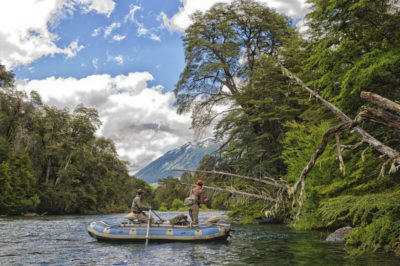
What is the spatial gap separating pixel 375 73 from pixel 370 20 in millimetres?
1614

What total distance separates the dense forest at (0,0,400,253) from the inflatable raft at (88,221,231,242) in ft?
8.36

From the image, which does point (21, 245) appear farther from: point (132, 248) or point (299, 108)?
point (299, 108)

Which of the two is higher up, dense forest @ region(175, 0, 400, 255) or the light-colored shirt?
dense forest @ region(175, 0, 400, 255)

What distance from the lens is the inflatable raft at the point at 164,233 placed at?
1319cm

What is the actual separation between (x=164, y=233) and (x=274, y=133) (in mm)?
11979

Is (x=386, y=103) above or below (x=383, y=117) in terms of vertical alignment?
above

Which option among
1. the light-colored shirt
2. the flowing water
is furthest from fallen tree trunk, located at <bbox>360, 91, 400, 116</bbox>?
the light-colored shirt

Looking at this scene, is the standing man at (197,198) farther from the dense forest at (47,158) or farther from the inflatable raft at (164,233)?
the dense forest at (47,158)

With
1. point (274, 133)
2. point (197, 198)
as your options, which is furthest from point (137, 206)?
point (274, 133)

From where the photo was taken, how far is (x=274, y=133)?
73.5 ft

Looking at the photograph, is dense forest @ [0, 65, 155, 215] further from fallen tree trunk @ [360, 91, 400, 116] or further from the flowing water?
fallen tree trunk @ [360, 91, 400, 116]

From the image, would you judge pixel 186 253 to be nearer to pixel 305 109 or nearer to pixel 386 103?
pixel 386 103

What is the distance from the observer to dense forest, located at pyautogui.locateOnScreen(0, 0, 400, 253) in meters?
8.20

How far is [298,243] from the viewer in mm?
12664
